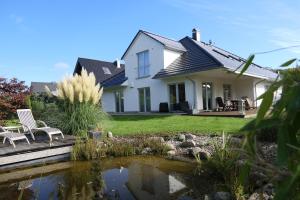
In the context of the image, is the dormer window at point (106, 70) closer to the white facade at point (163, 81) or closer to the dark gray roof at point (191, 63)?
the white facade at point (163, 81)

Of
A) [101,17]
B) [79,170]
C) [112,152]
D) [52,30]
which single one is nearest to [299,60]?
[79,170]

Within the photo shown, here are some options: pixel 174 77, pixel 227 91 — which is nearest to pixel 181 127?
pixel 174 77

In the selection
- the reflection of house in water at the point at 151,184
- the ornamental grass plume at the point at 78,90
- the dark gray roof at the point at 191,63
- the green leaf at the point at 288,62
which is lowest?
the reflection of house in water at the point at 151,184

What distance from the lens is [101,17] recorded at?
12.9 metres

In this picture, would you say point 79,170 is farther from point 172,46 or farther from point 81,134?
point 172,46

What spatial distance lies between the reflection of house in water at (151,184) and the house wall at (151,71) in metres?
14.1

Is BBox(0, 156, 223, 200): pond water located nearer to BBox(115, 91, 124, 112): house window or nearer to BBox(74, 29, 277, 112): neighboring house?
BBox(74, 29, 277, 112): neighboring house

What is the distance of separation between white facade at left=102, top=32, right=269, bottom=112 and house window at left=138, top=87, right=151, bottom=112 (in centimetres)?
32

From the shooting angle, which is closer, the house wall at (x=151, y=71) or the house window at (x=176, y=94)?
the house window at (x=176, y=94)

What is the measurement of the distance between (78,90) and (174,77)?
1147 cm

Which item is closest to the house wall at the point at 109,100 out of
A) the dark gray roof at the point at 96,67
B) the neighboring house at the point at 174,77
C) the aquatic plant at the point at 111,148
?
the neighboring house at the point at 174,77

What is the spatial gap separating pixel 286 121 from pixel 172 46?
20409mm

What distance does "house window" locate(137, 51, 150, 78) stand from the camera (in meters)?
21.6

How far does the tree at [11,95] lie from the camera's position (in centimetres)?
1043
